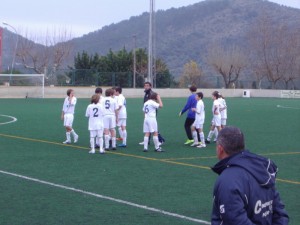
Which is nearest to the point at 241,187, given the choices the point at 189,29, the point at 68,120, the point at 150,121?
the point at 150,121

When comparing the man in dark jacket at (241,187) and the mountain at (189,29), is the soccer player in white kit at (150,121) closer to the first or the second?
the man in dark jacket at (241,187)

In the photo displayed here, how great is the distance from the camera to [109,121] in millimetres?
17641

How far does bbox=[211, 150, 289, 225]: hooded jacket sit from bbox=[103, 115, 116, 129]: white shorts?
13099 millimetres

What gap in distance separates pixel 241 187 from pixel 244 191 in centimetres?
4

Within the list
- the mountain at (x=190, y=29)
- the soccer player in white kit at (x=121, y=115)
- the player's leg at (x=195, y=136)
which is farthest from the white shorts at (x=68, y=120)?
the mountain at (x=190, y=29)

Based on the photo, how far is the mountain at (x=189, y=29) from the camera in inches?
5920

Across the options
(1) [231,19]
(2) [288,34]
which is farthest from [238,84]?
(1) [231,19]

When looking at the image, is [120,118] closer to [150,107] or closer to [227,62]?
[150,107]

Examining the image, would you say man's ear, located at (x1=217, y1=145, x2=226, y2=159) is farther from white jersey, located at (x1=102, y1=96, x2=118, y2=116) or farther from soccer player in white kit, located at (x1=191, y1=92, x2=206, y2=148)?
soccer player in white kit, located at (x1=191, y1=92, x2=206, y2=148)

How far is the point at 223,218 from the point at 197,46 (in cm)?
14892

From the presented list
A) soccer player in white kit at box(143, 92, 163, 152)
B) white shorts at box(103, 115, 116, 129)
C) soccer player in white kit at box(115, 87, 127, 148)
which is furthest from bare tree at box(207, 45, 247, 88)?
soccer player in white kit at box(143, 92, 163, 152)

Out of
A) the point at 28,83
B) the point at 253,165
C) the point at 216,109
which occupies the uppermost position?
the point at 28,83

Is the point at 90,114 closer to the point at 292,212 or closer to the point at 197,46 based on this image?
the point at 292,212

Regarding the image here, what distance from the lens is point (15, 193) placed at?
10859mm
